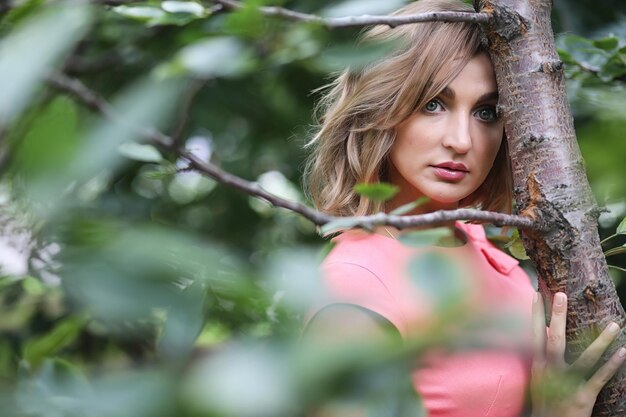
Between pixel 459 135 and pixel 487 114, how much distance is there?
0.18 ft

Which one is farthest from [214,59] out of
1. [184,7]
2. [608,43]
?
[608,43]

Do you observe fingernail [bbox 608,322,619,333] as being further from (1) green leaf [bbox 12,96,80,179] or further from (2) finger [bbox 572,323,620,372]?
(1) green leaf [bbox 12,96,80,179]

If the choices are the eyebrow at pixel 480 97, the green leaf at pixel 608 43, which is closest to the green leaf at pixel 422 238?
the eyebrow at pixel 480 97

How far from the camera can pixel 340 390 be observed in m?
0.24

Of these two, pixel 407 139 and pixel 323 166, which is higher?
pixel 407 139

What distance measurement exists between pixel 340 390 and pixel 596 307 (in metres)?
0.70

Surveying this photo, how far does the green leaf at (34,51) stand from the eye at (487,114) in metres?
0.78

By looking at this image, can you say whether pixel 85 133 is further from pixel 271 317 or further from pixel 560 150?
pixel 560 150

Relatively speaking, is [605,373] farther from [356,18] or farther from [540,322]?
[356,18]

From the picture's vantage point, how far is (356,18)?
640 millimetres

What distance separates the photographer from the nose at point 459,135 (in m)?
0.99

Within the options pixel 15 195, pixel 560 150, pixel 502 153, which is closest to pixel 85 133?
pixel 15 195

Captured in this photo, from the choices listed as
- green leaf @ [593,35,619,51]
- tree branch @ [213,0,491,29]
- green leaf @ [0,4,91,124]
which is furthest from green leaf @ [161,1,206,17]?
green leaf @ [593,35,619,51]

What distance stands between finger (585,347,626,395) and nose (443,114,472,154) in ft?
1.03
